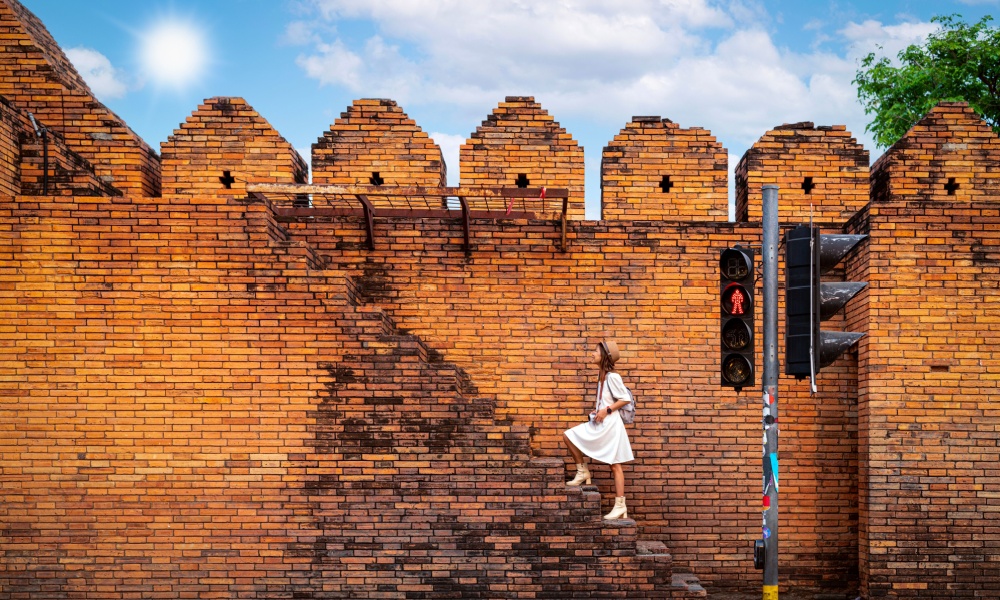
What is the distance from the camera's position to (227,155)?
992 cm

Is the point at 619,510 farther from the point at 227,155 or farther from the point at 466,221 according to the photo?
the point at 227,155

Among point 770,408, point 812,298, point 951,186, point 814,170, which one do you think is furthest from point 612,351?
point 951,186

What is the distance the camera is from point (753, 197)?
31.7ft

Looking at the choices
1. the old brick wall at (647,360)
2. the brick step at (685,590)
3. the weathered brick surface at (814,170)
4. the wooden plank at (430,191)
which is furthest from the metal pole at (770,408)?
the weathered brick surface at (814,170)

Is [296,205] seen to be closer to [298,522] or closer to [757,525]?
[298,522]

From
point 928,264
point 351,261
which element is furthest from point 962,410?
point 351,261

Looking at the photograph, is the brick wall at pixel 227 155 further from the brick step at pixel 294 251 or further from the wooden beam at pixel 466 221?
the wooden beam at pixel 466 221

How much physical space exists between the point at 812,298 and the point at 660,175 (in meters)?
4.44

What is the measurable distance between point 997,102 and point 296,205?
44.9ft

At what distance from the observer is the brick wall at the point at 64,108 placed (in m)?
9.84

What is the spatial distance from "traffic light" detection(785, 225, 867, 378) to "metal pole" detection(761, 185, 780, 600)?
108 mm

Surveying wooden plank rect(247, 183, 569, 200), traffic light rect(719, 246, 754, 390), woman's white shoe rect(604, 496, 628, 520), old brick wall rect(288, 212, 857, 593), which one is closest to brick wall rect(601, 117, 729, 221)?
old brick wall rect(288, 212, 857, 593)

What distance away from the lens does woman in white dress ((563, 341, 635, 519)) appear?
27.3ft

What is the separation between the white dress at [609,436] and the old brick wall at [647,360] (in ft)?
2.35
